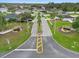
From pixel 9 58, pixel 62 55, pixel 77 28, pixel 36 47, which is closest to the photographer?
pixel 9 58

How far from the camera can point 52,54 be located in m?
21.1

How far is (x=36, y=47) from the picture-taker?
23.9 meters

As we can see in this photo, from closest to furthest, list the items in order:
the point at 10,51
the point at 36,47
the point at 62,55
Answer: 1. the point at 62,55
2. the point at 10,51
3. the point at 36,47

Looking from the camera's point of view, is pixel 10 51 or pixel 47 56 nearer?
pixel 47 56

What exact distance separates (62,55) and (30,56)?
266 centimetres

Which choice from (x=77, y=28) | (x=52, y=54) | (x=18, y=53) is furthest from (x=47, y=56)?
(x=77, y=28)

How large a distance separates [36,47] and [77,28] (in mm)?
14297

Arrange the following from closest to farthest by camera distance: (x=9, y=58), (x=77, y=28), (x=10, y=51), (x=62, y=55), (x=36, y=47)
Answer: (x=9, y=58), (x=62, y=55), (x=10, y=51), (x=36, y=47), (x=77, y=28)

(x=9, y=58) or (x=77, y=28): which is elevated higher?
(x=9, y=58)

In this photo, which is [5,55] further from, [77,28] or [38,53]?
[77,28]

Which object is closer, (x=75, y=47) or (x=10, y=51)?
(x=10, y=51)

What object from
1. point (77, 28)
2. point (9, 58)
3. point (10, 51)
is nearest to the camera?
point (9, 58)

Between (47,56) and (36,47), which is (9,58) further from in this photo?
(36,47)

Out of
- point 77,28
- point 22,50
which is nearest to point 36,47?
point 22,50
